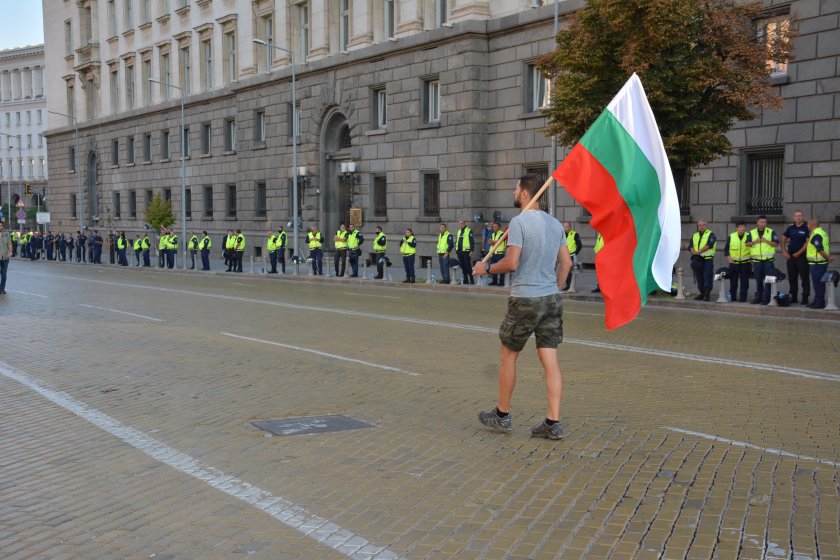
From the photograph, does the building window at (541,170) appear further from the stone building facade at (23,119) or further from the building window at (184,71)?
the stone building facade at (23,119)

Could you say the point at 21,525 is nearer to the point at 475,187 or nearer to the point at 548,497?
the point at 548,497

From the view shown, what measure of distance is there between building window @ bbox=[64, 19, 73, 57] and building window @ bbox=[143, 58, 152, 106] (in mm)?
Result: 13229

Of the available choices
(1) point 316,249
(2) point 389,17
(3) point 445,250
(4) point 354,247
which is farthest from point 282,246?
(2) point 389,17

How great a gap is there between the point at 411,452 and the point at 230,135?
44.3 m

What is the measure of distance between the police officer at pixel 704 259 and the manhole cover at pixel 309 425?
14.4 metres

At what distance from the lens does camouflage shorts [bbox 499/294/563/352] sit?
702 cm

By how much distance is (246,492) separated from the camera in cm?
586

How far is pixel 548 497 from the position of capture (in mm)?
5684

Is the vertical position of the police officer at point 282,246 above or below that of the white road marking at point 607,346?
above

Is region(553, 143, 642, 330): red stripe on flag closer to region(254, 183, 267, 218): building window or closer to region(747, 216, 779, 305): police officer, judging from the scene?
region(747, 216, 779, 305): police officer

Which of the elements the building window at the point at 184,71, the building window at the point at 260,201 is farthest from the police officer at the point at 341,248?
the building window at the point at 184,71

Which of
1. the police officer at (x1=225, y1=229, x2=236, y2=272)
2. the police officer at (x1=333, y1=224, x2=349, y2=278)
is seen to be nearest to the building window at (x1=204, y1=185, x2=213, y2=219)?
the police officer at (x1=225, y1=229, x2=236, y2=272)

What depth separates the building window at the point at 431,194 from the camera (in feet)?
114

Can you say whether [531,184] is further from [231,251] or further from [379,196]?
[231,251]
